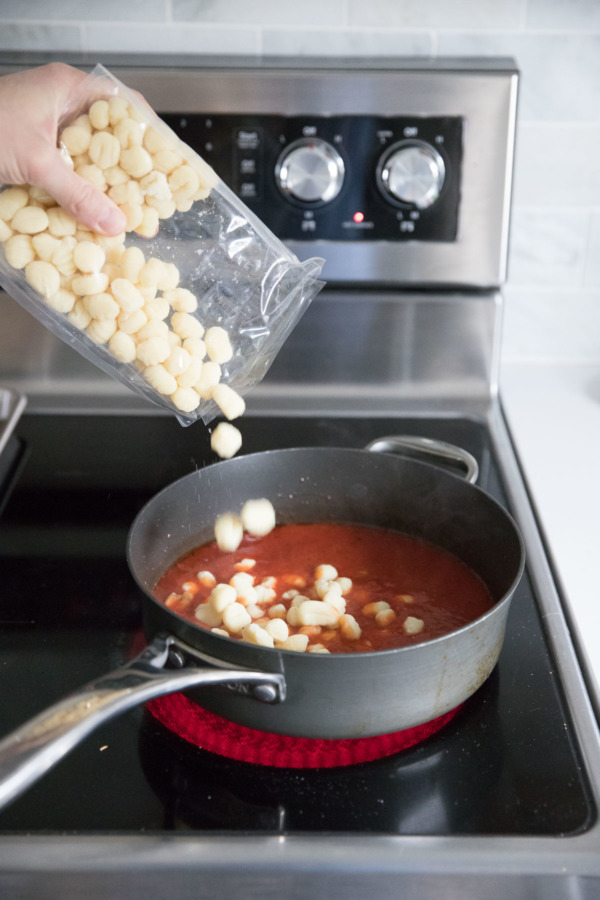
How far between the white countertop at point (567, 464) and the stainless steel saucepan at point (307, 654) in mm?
81

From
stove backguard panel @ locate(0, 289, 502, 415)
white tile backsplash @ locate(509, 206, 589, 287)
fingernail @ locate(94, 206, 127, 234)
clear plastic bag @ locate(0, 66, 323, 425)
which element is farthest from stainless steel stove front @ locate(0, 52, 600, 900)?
fingernail @ locate(94, 206, 127, 234)

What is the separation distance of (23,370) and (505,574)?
719mm

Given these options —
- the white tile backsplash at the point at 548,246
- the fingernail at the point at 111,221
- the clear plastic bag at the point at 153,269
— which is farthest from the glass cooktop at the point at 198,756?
the white tile backsplash at the point at 548,246

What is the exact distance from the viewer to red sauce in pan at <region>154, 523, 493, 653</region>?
2.45ft

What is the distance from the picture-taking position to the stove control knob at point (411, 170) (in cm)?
103

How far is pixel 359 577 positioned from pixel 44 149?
1.52 feet

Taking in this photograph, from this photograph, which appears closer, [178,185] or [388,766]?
[388,766]

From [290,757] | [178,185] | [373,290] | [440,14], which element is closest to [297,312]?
[178,185]

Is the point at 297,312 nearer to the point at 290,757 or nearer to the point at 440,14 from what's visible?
the point at 290,757

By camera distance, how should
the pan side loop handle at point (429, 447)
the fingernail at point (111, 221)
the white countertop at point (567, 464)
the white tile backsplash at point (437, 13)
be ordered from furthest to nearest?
the white tile backsplash at point (437, 13)
the pan side loop handle at point (429, 447)
the white countertop at point (567, 464)
the fingernail at point (111, 221)

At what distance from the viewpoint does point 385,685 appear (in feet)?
1.94

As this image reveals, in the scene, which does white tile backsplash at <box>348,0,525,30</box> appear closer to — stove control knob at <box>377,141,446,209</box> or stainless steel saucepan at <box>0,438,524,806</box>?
stove control knob at <box>377,141,446,209</box>

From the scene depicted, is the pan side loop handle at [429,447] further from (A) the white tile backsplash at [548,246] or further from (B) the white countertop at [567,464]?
(A) the white tile backsplash at [548,246]

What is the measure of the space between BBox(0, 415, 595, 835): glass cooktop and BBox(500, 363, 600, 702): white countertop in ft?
0.14
